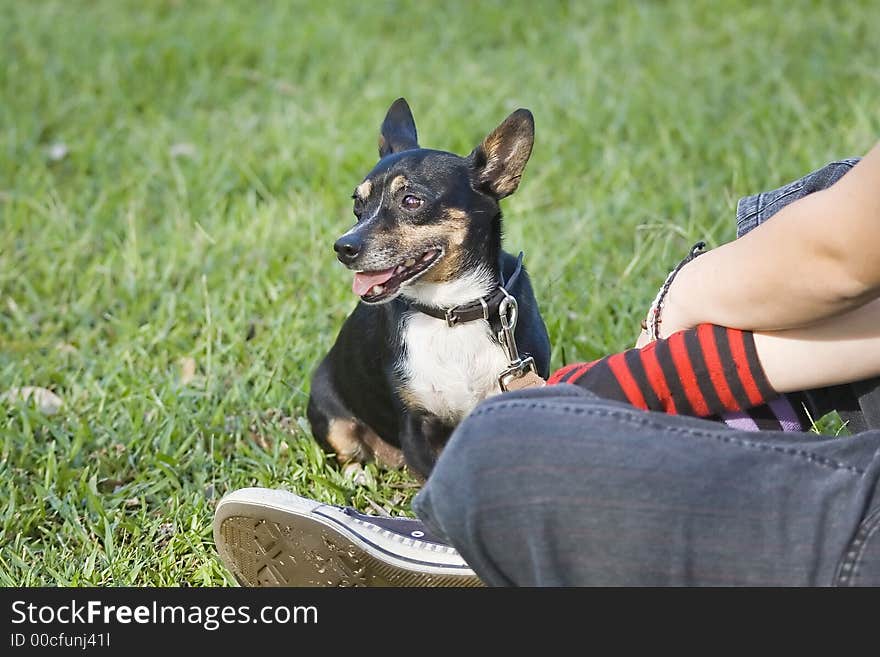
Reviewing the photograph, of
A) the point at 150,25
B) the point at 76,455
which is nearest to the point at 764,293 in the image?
the point at 76,455

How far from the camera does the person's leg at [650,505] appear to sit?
1.62 meters

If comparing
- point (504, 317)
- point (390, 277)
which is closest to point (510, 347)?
point (504, 317)

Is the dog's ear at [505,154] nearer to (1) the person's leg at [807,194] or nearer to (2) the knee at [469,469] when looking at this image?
(1) the person's leg at [807,194]

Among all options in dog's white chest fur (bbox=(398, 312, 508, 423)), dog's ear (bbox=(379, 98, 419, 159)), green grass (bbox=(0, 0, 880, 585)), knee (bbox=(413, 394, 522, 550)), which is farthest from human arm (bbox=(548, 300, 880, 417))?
dog's ear (bbox=(379, 98, 419, 159))

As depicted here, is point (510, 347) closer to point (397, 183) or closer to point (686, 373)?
point (397, 183)

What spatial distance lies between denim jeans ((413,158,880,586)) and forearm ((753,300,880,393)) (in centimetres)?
40

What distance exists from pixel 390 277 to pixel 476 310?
0.22 m

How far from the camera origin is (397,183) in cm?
280

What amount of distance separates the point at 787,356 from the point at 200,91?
12.6 ft

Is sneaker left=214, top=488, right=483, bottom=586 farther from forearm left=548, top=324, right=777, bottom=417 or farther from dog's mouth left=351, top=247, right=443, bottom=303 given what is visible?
dog's mouth left=351, top=247, right=443, bottom=303

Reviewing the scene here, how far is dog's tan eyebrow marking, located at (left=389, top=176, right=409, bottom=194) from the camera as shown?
2.79 metres

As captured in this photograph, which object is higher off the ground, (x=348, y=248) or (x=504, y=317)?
(x=348, y=248)

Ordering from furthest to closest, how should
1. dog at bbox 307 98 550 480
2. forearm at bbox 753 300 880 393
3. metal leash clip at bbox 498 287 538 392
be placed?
dog at bbox 307 98 550 480 → metal leash clip at bbox 498 287 538 392 → forearm at bbox 753 300 880 393
